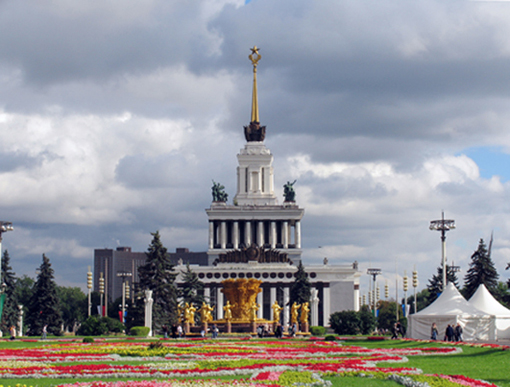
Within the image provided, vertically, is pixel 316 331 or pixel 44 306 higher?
pixel 44 306

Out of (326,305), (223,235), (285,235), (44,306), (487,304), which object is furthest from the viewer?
(285,235)

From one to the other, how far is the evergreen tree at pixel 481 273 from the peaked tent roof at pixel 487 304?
2384 cm

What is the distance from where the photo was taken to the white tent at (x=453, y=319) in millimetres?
44344

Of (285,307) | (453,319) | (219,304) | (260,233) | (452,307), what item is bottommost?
(285,307)

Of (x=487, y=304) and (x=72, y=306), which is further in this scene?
(x=72, y=306)

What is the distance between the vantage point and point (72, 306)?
131000 millimetres

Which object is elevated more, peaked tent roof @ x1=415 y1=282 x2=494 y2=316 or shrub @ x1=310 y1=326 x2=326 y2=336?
peaked tent roof @ x1=415 y1=282 x2=494 y2=316

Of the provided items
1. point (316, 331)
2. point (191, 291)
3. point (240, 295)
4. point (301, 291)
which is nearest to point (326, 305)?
point (301, 291)

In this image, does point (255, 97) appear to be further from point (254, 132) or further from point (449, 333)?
point (449, 333)

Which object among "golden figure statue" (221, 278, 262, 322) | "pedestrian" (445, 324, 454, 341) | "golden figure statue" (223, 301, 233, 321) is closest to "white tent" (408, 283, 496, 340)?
"pedestrian" (445, 324, 454, 341)

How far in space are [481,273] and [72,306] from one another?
3112 inches

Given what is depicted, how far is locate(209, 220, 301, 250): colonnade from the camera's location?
388 feet

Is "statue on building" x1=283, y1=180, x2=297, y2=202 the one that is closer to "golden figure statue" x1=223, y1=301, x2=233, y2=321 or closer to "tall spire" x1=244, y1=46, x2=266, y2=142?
"tall spire" x1=244, y1=46, x2=266, y2=142

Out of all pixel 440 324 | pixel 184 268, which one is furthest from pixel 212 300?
pixel 440 324
